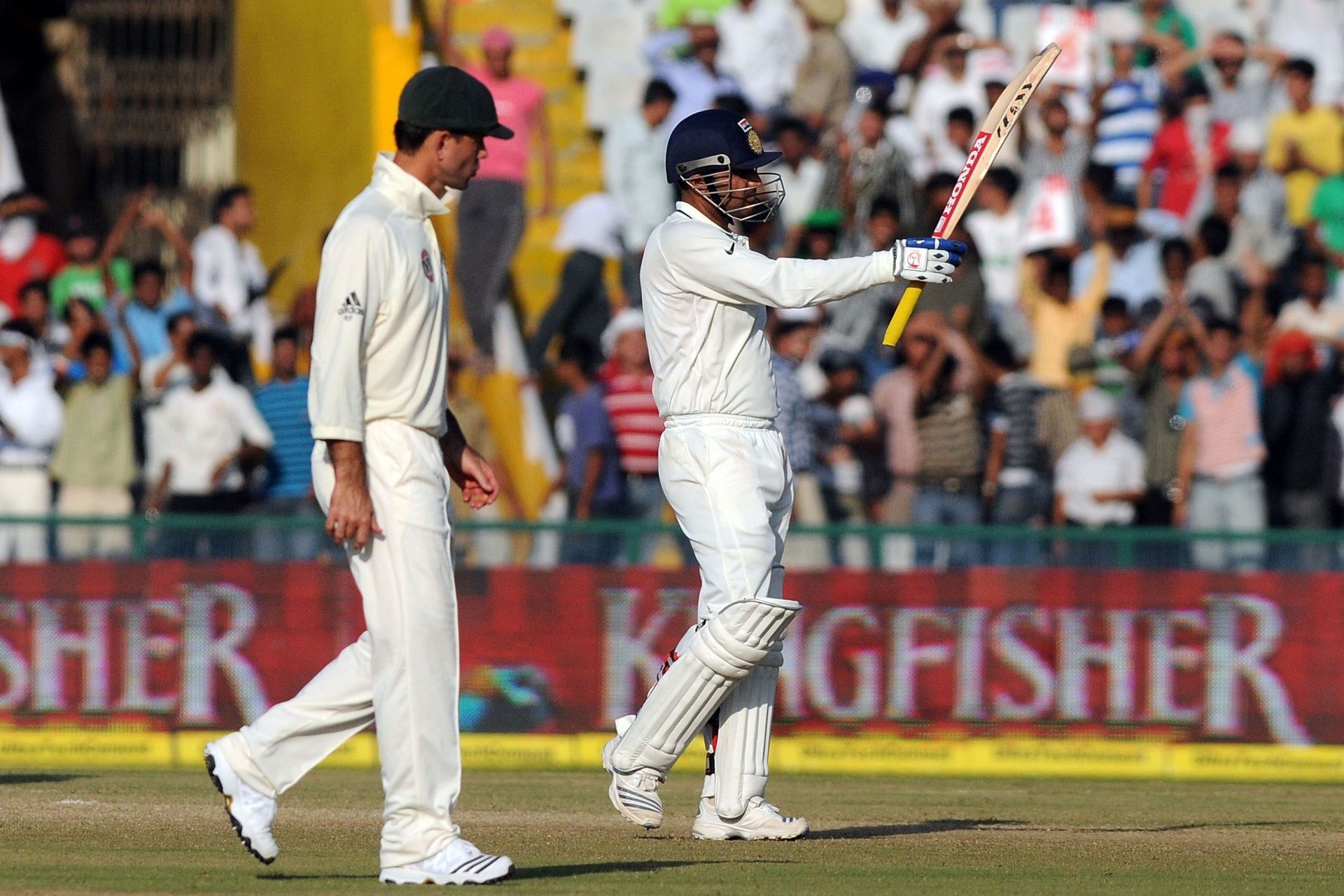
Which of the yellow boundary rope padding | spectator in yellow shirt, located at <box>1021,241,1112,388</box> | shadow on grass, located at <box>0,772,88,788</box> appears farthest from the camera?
spectator in yellow shirt, located at <box>1021,241,1112,388</box>

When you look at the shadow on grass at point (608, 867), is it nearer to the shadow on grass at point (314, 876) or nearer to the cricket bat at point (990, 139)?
the shadow on grass at point (314, 876)

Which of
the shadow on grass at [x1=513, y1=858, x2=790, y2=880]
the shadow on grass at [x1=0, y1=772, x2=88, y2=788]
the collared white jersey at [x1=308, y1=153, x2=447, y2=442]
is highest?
the collared white jersey at [x1=308, y1=153, x2=447, y2=442]

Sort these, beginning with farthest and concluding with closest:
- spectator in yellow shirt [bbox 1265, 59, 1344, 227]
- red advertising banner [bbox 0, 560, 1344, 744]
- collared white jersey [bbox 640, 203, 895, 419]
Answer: spectator in yellow shirt [bbox 1265, 59, 1344, 227] → red advertising banner [bbox 0, 560, 1344, 744] → collared white jersey [bbox 640, 203, 895, 419]

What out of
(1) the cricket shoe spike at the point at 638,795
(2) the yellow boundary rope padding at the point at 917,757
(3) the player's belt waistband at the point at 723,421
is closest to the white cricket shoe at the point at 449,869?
(1) the cricket shoe spike at the point at 638,795

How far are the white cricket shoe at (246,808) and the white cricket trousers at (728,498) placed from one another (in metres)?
1.86

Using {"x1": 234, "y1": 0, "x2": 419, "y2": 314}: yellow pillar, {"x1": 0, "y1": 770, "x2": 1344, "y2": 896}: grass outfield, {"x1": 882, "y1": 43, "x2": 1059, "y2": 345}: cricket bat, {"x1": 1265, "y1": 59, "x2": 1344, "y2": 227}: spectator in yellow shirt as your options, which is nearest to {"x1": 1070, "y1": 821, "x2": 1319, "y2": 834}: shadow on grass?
{"x1": 0, "y1": 770, "x2": 1344, "y2": 896}: grass outfield

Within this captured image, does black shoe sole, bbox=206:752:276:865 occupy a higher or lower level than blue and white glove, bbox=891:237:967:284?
lower

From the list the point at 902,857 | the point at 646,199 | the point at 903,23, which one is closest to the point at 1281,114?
the point at 903,23

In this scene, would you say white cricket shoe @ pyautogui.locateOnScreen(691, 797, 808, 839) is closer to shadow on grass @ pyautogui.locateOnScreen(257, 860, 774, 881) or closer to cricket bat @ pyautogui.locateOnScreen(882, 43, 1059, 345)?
shadow on grass @ pyautogui.locateOnScreen(257, 860, 774, 881)

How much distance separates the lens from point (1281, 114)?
1633 centimetres

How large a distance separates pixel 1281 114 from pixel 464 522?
7.31 metres

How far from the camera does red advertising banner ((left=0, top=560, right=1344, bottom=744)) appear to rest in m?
12.5

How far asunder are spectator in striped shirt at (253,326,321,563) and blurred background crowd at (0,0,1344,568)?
1.0 inches

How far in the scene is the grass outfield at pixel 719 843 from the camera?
696 centimetres
